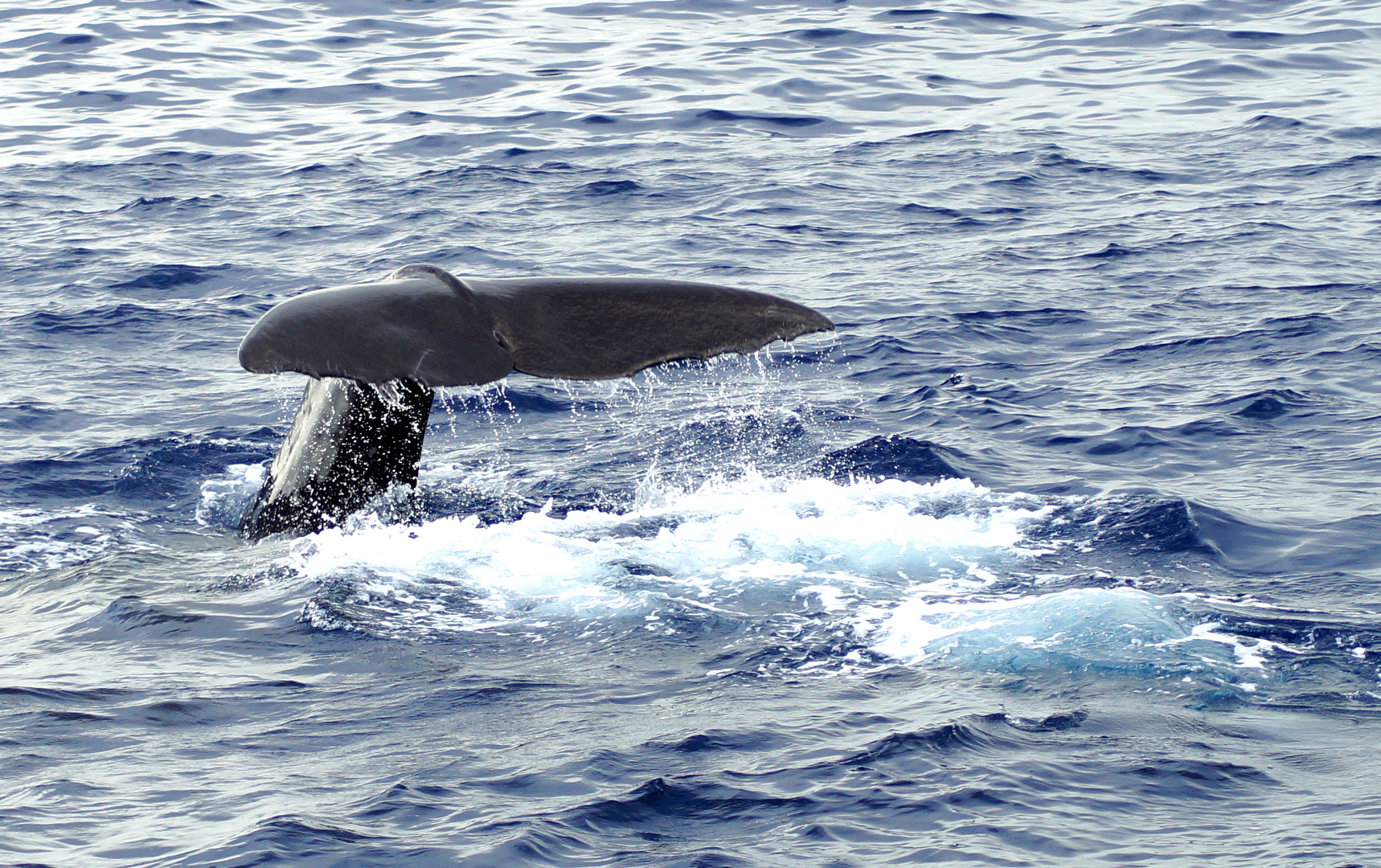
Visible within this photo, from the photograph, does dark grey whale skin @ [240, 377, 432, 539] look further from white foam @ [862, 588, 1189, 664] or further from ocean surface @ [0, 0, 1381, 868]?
white foam @ [862, 588, 1189, 664]

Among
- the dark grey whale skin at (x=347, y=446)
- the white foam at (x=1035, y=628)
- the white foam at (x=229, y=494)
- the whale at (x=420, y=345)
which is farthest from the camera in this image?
the white foam at (x=229, y=494)

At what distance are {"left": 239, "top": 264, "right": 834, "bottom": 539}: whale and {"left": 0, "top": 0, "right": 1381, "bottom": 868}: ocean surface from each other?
10.4 inches

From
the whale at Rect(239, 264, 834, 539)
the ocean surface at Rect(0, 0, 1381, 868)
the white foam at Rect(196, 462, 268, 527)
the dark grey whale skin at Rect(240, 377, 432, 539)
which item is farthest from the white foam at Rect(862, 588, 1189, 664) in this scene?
the white foam at Rect(196, 462, 268, 527)

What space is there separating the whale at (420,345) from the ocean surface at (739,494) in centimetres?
27

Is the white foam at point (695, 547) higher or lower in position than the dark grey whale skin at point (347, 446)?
lower

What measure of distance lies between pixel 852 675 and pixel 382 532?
245 centimetres

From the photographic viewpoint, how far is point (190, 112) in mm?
20094

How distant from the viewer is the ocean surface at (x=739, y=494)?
510 centimetres

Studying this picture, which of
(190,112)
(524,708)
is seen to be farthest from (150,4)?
(524,708)

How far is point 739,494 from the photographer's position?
8.56 metres

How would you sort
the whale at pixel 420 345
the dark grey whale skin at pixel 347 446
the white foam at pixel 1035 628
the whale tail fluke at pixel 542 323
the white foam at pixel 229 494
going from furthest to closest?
the white foam at pixel 229 494 → the dark grey whale skin at pixel 347 446 → the white foam at pixel 1035 628 → the whale tail fluke at pixel 542 323 → the whale at pixel 420 345

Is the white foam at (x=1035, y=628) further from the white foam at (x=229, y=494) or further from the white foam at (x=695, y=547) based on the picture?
the white foam at (x=229, y=494)

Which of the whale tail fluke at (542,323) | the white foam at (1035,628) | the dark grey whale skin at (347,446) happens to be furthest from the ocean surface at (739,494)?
the whale tail fluke at (542,323)

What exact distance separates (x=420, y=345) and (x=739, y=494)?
3.05 metres
